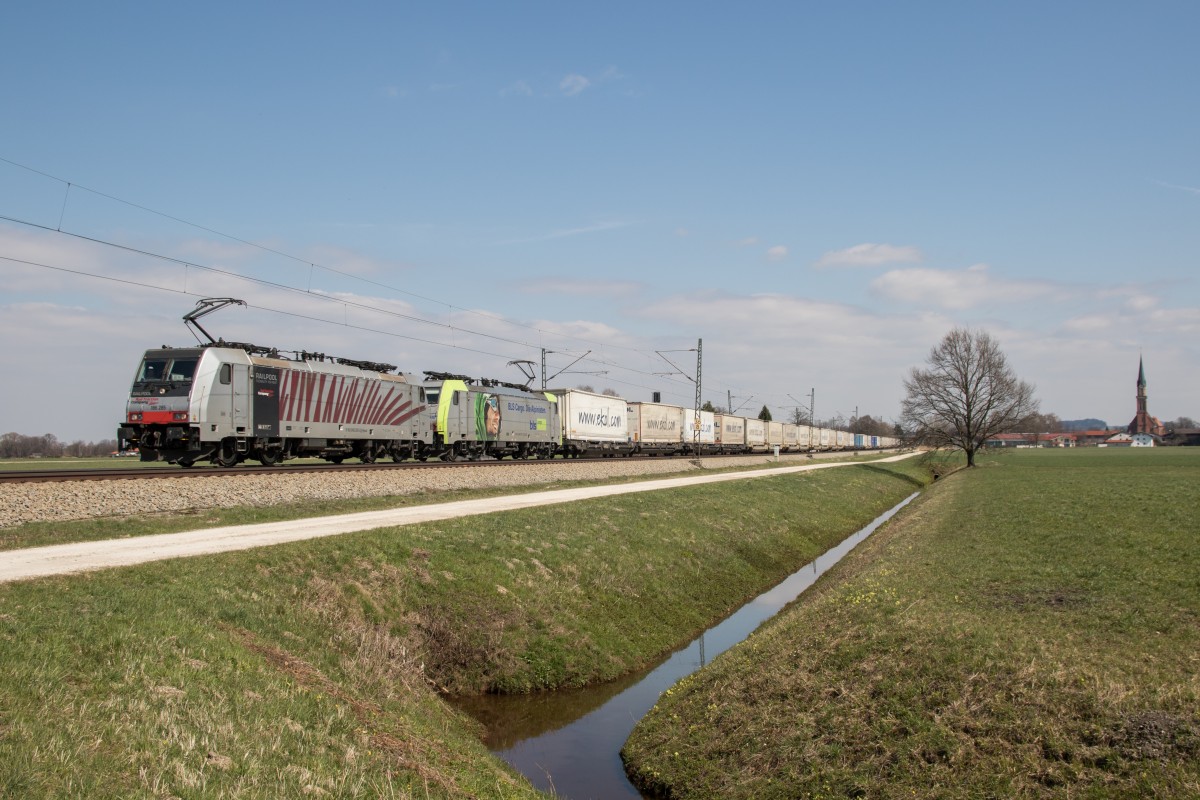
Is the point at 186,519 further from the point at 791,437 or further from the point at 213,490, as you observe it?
the point at 791,437

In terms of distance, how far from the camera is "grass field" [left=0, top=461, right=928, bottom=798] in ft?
20.9

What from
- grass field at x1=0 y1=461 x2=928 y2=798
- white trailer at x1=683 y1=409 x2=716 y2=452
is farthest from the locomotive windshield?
white trailer at x1=683 y1=409 x2=716 y2=452

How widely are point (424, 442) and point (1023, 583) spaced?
2933cm

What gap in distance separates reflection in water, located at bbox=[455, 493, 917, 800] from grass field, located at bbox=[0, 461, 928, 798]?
41 cm

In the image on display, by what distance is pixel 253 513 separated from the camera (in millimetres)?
19531

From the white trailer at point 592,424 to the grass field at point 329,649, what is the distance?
29499mm

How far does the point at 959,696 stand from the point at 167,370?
948 inches

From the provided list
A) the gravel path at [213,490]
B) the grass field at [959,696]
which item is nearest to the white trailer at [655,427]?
the gravel path at [213,490]

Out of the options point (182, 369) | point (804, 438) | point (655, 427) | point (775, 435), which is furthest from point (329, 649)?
point (804, 438)

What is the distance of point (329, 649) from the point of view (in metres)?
10.8

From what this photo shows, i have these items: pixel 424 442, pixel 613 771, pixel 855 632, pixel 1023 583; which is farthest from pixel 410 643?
pixel 424 442

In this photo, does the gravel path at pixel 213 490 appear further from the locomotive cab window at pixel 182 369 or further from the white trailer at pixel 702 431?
the white trailer at pixel 702 431

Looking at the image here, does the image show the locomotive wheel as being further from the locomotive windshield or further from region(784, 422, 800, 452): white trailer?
region(784, 422, 800, 452): white trailer

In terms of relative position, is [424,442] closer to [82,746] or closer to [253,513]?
[253,513]
